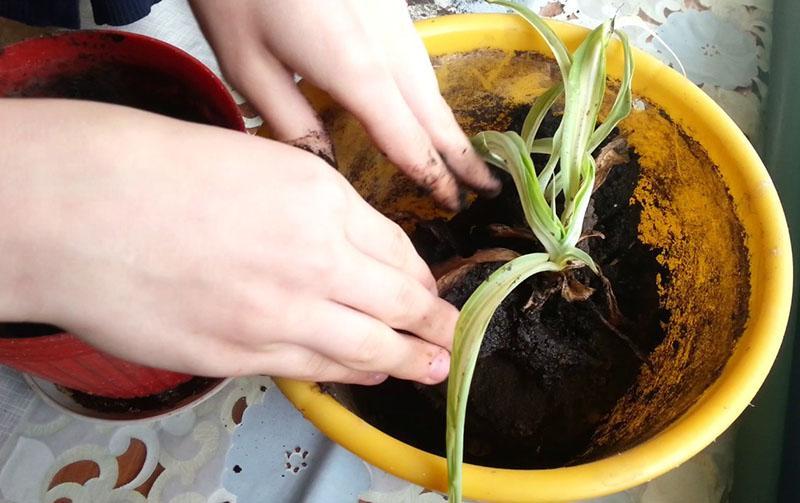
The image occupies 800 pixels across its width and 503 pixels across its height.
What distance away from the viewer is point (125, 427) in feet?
2.04

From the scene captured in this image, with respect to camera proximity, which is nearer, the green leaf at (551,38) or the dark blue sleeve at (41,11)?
the green leaf at (551,38)

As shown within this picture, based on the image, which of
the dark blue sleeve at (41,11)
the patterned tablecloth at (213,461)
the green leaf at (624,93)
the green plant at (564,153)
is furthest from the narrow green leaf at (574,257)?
the dark blue sleeve at (41,11)

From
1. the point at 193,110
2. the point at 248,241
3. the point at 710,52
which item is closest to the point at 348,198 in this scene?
the point at 248,241

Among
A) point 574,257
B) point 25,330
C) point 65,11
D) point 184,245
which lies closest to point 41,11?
point 65,11

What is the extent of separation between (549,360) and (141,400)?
39cm

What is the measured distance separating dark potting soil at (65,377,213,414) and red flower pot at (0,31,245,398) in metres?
0.08

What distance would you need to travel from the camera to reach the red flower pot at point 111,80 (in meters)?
0.50

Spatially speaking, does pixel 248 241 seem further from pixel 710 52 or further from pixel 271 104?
pixel 710 52

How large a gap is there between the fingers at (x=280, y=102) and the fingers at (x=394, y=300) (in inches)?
4.8

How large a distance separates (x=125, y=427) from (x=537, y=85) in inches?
19.7

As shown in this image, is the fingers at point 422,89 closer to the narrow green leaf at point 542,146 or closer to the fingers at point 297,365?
the narrow green leaf at point 542,146

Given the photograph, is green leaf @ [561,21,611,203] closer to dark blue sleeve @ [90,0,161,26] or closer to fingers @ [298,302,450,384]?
fingers @ [298,302,450,384]

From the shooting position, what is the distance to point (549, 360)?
54 centimetres

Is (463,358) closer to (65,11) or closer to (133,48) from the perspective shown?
(133,48)
